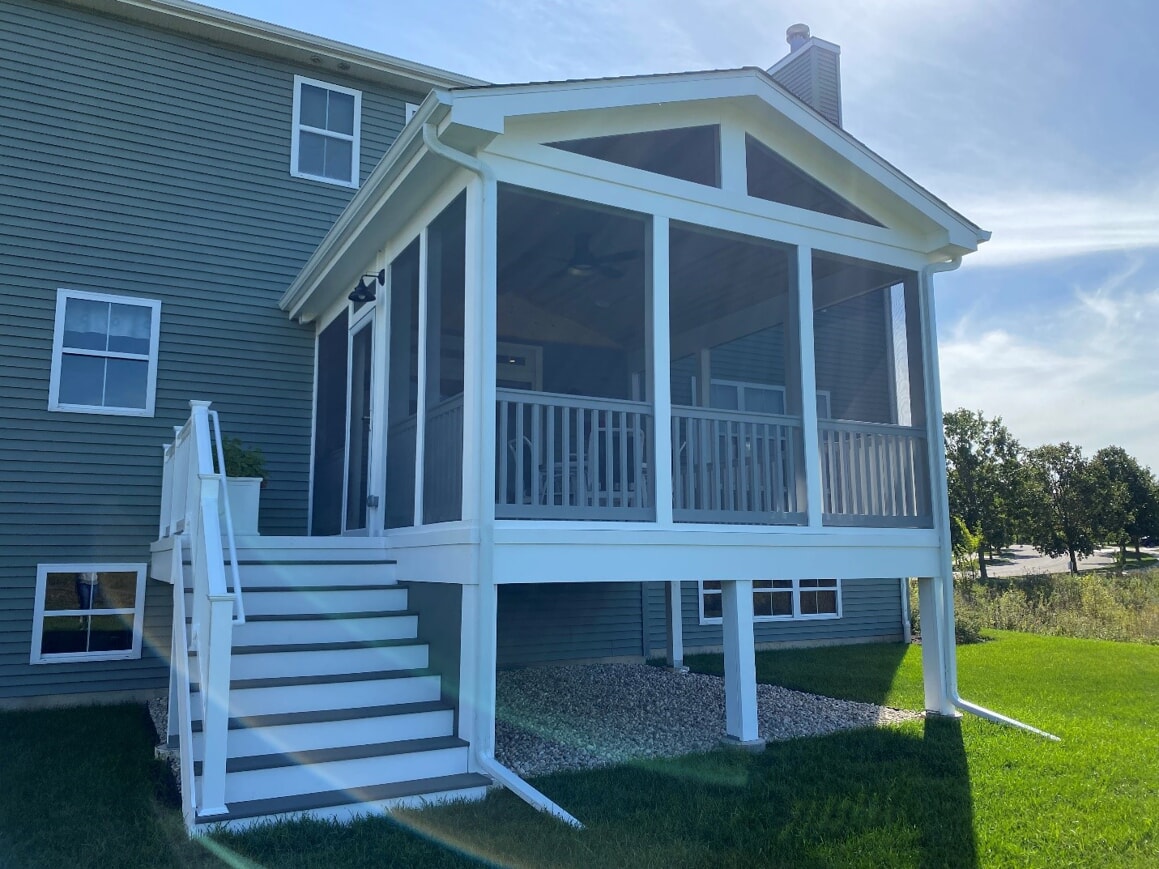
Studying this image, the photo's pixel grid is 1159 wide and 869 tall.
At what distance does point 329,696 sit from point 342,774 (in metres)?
0.50

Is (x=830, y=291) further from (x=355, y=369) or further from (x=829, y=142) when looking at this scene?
(x=355, y=369)

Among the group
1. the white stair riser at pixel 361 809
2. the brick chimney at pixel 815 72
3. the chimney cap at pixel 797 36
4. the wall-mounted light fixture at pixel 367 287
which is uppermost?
the chimney cap at pixel 797 36

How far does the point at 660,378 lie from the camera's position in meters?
5.40

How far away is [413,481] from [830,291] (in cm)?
399

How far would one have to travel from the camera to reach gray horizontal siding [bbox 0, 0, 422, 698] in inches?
286

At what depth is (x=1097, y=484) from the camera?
91.6ft

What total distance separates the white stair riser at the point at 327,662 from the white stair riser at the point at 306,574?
0.77 metres

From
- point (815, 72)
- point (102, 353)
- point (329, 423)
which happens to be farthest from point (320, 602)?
point (815, 72)

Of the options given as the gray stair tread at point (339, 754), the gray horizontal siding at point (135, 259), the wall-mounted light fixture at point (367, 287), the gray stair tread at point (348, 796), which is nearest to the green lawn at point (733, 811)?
the gray stair tread at point (348, 796)

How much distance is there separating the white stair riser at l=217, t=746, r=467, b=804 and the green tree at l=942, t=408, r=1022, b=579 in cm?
2580

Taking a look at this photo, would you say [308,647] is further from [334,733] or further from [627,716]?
[627,716]

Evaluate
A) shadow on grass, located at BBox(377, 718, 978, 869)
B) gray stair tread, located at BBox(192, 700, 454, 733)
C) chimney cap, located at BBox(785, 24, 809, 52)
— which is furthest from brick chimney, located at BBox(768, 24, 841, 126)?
gray stair tread, located at BBox(192, 700, 454, 733)

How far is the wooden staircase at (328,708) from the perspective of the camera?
12.9 ft

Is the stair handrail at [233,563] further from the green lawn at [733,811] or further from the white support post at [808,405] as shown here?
the white support post at [808,405]
